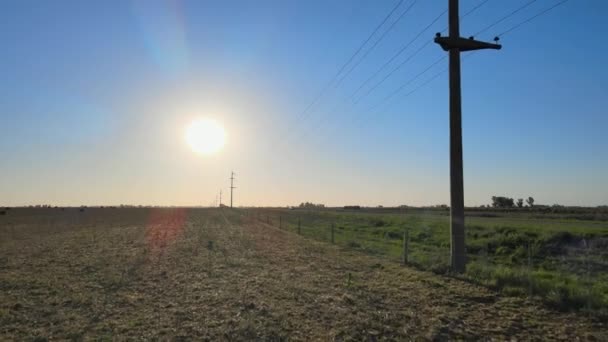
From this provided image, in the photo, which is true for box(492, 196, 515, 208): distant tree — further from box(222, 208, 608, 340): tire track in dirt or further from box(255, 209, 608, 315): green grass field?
box(222, 208, 608, 340): tire track in dirt

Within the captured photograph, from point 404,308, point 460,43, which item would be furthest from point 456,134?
point 404,308

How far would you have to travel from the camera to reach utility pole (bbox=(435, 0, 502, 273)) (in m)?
13.6

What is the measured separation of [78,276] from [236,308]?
7.17 m

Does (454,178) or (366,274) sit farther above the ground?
(454,178)

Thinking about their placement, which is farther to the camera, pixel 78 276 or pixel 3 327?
pixel 78 276

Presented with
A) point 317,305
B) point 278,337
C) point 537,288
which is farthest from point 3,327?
point 537,288

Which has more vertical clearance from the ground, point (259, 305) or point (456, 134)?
point (456, 134)

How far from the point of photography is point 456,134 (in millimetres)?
13688

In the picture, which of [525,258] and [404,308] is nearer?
[404,308]

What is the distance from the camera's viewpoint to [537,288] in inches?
426

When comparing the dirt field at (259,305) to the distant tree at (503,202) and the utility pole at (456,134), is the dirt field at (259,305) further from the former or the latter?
the distant tree at (503,202)

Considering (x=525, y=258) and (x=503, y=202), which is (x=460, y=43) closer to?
(x=525, y=258)

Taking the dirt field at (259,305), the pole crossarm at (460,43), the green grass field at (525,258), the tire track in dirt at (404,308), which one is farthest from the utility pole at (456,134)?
the tire track in dirt at (404,308)

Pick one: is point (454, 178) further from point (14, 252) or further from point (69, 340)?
point (14, 252)
